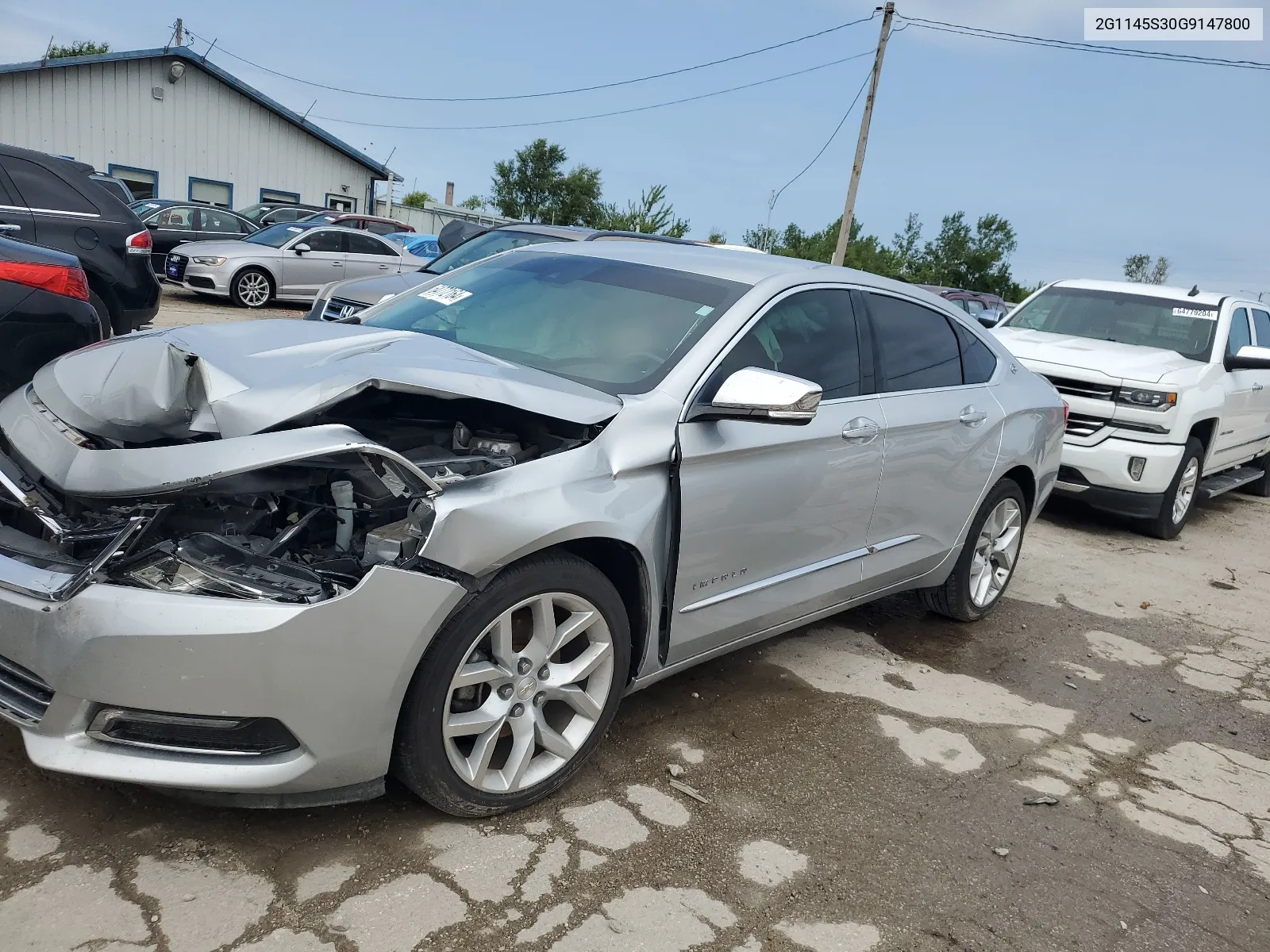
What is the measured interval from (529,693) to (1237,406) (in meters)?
7.56

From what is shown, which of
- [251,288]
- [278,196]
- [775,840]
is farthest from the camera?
[278,196]

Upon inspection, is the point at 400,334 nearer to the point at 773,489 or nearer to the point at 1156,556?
the point at 773,489

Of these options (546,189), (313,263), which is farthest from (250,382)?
(546,189)

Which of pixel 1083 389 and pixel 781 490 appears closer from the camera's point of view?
pixel 781 490

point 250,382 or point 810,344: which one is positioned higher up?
point 810,344

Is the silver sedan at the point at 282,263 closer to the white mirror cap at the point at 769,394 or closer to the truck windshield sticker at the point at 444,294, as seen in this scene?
the truck windshield sticker at the point at 444,294

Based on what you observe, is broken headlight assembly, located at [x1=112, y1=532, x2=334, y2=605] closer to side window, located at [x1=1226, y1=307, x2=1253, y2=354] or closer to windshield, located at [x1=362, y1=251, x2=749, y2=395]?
windshield, located at [x1=362, y1=251, x2=749, y2=395]

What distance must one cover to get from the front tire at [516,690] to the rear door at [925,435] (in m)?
1.49

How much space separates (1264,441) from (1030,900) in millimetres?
8265

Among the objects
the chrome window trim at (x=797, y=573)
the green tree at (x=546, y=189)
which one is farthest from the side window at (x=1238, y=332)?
the green tree at (x=546, y=189)

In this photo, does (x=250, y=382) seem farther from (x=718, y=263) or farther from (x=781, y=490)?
(x=718, y=263)

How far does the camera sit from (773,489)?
3.43m

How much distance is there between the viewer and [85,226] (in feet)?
25.5

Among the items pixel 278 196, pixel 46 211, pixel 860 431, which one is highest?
pixel 278 196
